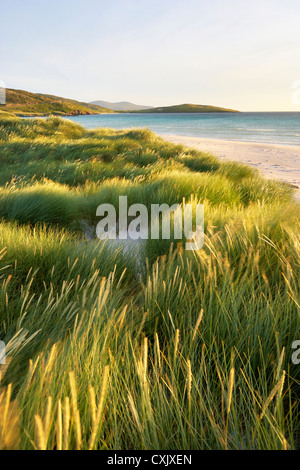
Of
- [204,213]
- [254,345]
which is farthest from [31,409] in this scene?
[204,213]

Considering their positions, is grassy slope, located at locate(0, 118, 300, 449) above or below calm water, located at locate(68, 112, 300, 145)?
below

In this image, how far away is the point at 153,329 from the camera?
132 cm

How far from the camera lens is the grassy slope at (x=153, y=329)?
76 cm

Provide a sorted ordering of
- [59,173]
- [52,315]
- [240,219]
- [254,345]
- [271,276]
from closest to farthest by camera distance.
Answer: [254,345] < [52,315] < [271,276] < [240,219] < [59,173]

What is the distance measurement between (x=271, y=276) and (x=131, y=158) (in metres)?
6.19

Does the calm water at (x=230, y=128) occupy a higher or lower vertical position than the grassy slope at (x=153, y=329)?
higher

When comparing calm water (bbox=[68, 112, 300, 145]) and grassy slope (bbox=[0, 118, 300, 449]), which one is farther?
calm water (bbox=[68, 112, 300, 145])

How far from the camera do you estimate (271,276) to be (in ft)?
5.30

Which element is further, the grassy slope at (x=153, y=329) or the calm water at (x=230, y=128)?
the calm water at (x=230, y=128)

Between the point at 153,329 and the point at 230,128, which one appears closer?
the point at 153,329

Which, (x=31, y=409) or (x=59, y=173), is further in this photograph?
(x=59, y=173)

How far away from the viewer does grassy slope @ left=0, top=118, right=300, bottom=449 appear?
2.50ft
